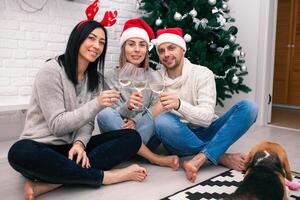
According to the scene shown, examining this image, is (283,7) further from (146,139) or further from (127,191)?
(127,191)

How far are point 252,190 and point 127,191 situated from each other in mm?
610

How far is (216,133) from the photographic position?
5.65 ft

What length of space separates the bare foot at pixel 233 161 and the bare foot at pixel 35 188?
93 cm

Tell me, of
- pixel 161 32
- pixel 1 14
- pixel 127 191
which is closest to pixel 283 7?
pixel 161 32

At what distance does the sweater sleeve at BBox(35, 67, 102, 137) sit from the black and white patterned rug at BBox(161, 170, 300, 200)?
0.51 m

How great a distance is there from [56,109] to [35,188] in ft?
1.17

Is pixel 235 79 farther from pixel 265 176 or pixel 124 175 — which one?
pixel 265 176

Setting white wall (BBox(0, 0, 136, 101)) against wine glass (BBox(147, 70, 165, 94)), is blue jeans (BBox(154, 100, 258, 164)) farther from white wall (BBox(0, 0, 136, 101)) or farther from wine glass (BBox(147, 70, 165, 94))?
white wall (BBox(0, 0, 136, 101))

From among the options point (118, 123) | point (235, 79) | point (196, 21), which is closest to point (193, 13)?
point (196, 21)

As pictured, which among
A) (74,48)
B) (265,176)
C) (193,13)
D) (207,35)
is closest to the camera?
(265,176)

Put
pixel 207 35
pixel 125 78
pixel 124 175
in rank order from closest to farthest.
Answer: pixel 125 78 → pixel 124 175 → pixel 207 35

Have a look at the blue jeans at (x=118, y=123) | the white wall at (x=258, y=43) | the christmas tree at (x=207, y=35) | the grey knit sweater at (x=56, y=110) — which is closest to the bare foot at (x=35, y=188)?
the grey knit sweater at (x=56, y=110)

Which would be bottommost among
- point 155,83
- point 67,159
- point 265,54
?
point 67,159

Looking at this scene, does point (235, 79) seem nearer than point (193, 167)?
No
